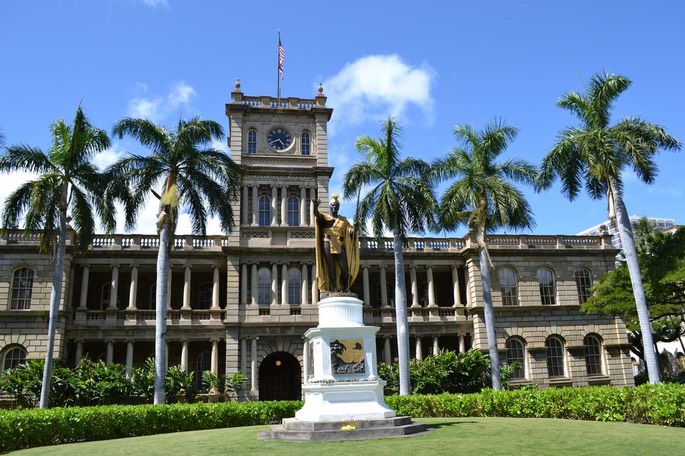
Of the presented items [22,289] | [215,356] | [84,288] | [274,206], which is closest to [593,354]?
[274,206]

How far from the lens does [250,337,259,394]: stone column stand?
29.7 meters

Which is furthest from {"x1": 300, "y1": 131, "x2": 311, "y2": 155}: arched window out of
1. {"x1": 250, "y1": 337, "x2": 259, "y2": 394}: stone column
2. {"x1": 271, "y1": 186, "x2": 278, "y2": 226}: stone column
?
{"x1": 250, "y1": 337, "x2": 259, "y2": 394}: stone column

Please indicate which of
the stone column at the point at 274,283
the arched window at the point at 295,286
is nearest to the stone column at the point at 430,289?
the arched window at the point at 295,286

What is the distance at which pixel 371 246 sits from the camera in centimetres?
3381

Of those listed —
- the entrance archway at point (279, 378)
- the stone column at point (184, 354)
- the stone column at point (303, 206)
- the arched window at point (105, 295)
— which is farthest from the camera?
the arched window at point (105, 295)

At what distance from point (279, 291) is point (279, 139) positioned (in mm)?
9362

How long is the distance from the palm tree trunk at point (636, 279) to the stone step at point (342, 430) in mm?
10579

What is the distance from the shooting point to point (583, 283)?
34.8 metres

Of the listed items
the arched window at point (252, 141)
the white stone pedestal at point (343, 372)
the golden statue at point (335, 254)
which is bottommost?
the white stone pedestal at point (343, 372)

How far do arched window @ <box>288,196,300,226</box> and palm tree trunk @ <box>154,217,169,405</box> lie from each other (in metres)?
11.4

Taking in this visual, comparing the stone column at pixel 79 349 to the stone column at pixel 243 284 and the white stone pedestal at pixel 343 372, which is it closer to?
the stone column at pixel 243 284

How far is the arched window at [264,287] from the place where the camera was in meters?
31.5

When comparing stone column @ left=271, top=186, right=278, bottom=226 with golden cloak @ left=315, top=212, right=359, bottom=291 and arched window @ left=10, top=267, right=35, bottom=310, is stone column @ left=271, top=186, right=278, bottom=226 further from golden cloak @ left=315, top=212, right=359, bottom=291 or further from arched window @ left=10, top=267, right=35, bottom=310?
golden cloak @ left=315, top=212, right=359, bottom=291

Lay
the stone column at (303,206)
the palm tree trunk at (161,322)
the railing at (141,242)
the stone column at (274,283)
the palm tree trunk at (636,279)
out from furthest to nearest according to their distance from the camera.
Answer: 1. the stone column at (303,206)
2. the railing at (141,242)
3. the stone column at (274,283)
4. the palm tree trunk at (161,322)
5. the palm tree trunk at (636,279)
